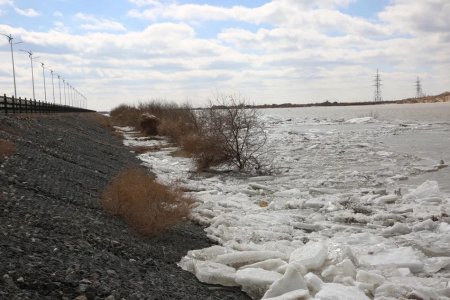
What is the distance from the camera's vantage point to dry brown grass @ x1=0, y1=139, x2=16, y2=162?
1130 cm

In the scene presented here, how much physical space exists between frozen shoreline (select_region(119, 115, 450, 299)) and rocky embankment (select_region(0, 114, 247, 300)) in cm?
60

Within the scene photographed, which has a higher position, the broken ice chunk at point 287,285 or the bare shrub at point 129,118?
the bare shrub at point 129,118

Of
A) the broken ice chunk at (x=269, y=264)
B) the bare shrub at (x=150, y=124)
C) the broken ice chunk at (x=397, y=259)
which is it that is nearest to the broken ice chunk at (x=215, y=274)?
the broken ice chunk at (x=269, y=264)

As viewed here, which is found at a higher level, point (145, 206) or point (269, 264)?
point (145, 206)

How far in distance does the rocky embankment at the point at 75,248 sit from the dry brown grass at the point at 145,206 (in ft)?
0.65

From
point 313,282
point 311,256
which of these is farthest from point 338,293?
point 311,256

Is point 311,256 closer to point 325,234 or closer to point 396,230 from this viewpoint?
point 325,234

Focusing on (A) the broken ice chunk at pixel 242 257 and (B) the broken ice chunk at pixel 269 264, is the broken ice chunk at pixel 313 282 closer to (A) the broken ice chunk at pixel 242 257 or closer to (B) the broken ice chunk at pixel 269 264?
(B) the broken ice chunk at pixel 269 264

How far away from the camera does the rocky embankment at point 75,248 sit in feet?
17.5

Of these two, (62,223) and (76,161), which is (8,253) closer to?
(62,223)

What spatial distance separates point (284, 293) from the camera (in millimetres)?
6152

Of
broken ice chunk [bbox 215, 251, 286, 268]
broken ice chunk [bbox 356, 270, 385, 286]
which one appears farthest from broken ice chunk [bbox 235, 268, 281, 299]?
broken ice chunk [bbox 356, 270, 385, 286]

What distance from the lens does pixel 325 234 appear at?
389 inches

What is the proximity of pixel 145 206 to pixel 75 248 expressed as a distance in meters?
2.73
